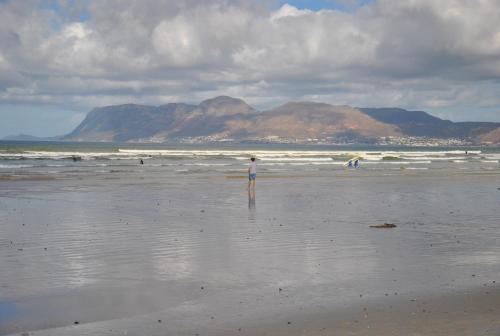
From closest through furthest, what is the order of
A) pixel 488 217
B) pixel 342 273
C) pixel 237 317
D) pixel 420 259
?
1. pixel 237 317
2. pixel 342 273
3. pixel 420 259
4. pixel 488 217

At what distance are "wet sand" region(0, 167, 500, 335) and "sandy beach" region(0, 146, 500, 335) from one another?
35mm

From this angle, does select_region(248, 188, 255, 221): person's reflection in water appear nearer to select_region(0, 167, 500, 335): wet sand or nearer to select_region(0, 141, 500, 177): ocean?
select_region(0, 167, 500, 335): wet sand

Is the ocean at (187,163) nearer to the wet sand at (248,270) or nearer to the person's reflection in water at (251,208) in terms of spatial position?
the person's reflection in water at (251,208)

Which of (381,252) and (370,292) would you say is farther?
(381,252)

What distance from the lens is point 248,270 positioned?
1309 centimetres

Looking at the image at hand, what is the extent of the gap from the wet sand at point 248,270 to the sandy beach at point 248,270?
0.12ft

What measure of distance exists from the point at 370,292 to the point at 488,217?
13003mm

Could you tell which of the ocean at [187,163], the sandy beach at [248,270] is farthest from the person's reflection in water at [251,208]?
the ocean at [187,163]

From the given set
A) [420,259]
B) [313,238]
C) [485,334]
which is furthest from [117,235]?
[485,334]

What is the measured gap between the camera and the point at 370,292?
11.3 metres

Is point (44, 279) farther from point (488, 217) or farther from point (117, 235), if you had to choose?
point (488, 217)

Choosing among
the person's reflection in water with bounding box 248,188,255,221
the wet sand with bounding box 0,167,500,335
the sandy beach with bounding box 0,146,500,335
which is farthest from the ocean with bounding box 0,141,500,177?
the sandy beach with bounding box 0,146,500,335

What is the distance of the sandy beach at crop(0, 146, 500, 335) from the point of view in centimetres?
948

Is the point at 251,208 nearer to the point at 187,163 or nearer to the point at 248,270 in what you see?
the point at 248,270
